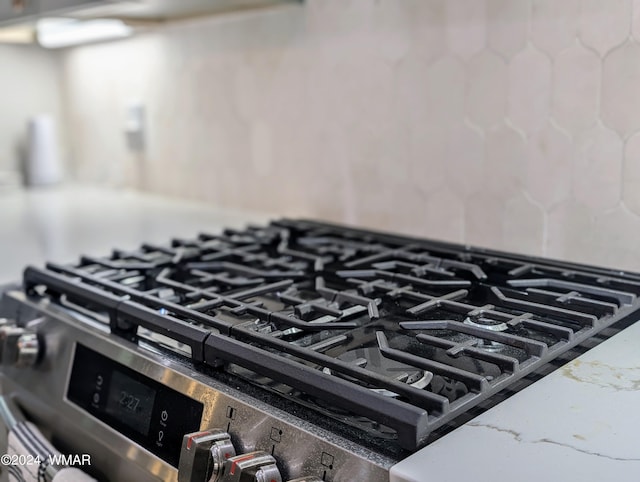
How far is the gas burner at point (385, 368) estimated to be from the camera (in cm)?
71

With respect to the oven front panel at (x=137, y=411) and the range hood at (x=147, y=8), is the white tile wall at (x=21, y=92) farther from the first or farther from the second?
the oven front panel at (x=137, y=411)

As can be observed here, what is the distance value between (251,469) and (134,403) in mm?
259

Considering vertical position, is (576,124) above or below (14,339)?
above

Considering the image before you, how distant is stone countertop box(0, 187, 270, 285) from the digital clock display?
19.7 inches

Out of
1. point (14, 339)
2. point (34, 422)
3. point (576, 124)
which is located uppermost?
point (576, 124)

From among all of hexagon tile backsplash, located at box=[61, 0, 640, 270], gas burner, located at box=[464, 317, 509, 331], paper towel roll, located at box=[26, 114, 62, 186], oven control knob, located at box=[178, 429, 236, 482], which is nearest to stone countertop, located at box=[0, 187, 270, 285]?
hexagon tile backsplash, located at box=[61, 0, 640, 270]

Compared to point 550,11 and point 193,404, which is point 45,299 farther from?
point 550,11

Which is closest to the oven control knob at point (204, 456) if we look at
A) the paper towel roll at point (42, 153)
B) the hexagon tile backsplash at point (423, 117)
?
the hexagon tile backsplash at point (423, 117)

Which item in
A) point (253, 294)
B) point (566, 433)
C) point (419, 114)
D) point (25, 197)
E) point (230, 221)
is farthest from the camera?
point (25, 197)

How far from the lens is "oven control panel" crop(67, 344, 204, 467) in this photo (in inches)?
30.3

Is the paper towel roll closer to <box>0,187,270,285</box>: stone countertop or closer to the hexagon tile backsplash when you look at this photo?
<box>0,187,270,285</box>: stone countertop

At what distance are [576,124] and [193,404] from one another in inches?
28.4

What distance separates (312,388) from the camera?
0.67 meters

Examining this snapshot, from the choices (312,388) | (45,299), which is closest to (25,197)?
(45,299)
